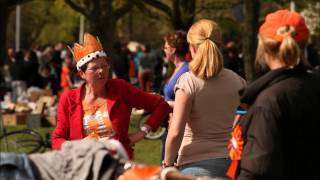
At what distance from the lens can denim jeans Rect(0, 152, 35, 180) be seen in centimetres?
400

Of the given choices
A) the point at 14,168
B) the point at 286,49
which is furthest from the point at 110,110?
the point at 14,168

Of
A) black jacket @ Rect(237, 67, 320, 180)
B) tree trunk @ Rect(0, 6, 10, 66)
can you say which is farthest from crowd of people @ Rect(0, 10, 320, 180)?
tree trunk @ Rect(0, 6, 10, 66)

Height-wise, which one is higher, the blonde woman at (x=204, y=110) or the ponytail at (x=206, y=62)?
the ponytail at (x=206, y=62)

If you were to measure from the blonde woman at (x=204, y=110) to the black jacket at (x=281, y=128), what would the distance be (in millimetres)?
1552

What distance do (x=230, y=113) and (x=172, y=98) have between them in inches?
63.3

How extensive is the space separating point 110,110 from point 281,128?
2292mm

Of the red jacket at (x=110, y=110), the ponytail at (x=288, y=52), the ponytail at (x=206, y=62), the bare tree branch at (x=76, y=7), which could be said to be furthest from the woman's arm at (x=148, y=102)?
the bare tree branch at (x=76, y=7)

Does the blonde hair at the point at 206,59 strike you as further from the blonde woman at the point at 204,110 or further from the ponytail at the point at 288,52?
the ponytail at the point at 288,52

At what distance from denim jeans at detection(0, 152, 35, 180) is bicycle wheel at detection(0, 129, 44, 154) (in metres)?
9.47

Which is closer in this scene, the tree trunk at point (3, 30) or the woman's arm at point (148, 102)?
the woman's arm at point (148, 102)

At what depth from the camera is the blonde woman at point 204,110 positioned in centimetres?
598

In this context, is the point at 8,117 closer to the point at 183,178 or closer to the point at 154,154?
the point at 154,154

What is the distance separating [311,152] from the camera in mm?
4355

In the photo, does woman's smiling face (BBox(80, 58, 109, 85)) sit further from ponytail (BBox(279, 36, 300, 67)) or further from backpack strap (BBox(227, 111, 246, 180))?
ponytail (BBox(279, 36, 300, 67))
